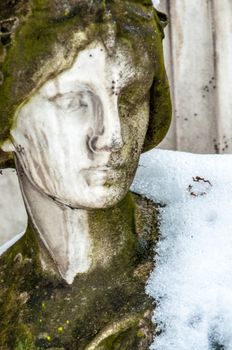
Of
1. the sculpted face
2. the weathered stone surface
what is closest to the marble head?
the sculpted face

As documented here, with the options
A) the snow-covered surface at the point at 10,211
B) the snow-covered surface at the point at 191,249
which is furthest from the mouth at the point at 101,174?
the snow-covered surface at the point at 10,211

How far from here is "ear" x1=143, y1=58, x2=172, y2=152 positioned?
5.93ft

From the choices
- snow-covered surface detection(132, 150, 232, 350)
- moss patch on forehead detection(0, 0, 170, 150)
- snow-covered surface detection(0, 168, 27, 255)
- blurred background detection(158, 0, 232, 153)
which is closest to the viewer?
moss patch on forehead detection(0, 0, 170, 150)

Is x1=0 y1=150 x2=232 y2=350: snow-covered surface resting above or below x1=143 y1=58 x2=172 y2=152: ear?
below

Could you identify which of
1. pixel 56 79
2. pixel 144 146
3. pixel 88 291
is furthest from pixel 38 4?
pixel 88 291

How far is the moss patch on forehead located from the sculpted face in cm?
2

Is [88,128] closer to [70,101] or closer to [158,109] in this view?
[70,101]

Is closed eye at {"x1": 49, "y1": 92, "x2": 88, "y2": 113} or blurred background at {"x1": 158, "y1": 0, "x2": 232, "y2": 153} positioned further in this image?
blurred background at {"x1": 158, "y1": 0, "x2": 232, "y2": 153}

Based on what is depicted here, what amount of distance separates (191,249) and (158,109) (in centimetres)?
26

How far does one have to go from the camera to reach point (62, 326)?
1.83m

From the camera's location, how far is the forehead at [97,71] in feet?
5.50

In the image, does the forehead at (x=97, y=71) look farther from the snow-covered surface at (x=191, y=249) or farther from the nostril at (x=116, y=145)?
the snow-covered surface at (x=191, y=249)

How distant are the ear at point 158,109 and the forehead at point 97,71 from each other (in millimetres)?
103

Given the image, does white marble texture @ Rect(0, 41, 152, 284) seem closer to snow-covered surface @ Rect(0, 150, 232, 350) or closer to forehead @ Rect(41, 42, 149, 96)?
forehead @ Rect(41, 42, 149, 96)
